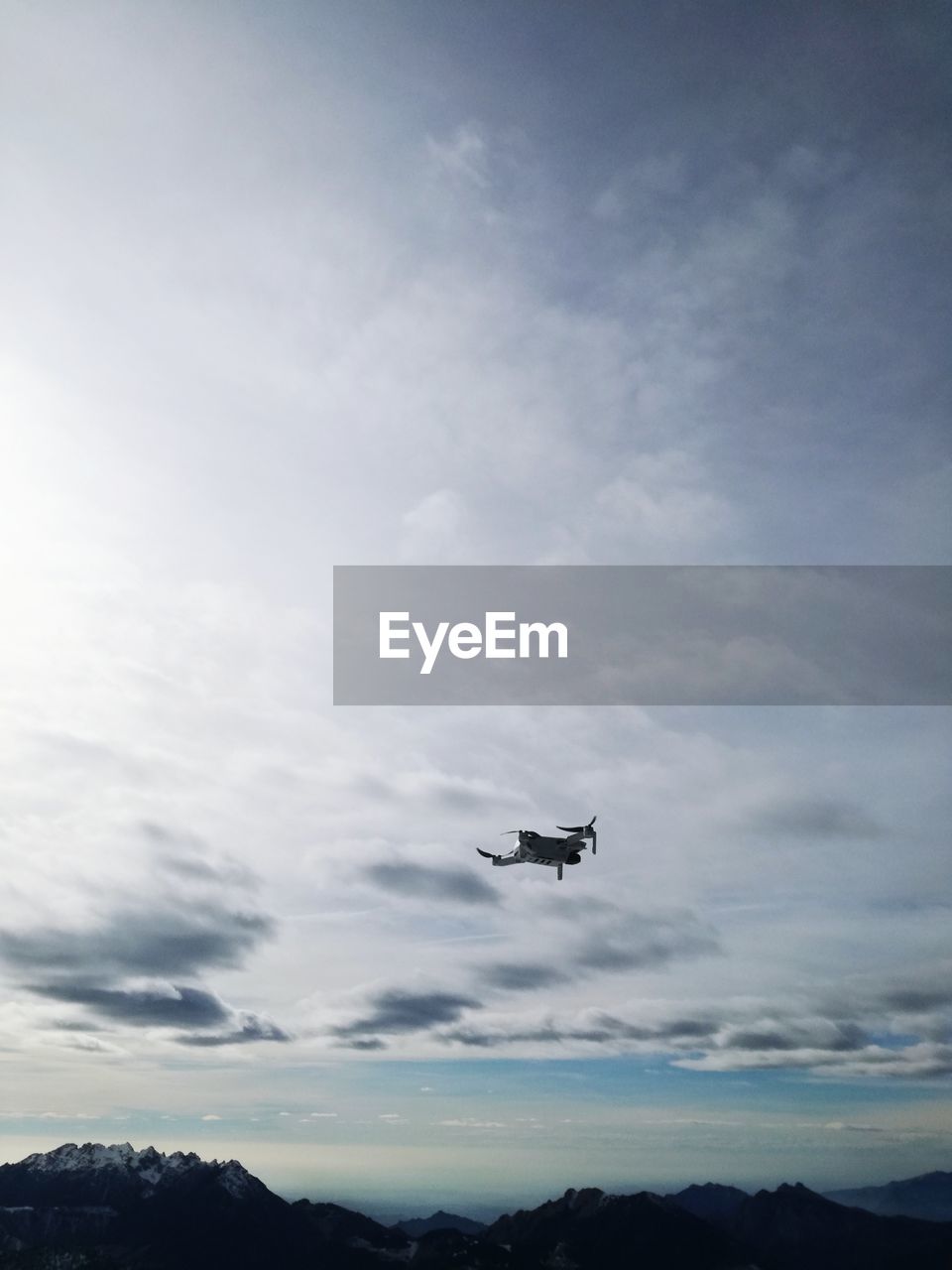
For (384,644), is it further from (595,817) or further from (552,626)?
(595,817)

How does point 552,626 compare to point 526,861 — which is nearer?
point 552,626

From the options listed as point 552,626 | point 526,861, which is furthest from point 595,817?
point 552,626

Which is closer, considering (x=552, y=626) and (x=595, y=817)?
(x=552, y=626)

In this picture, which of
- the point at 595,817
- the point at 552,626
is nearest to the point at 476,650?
the point at 552,626

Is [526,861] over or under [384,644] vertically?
under

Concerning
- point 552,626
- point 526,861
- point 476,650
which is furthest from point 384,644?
point 526,861

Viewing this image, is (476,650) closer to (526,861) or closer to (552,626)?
(552,626)
